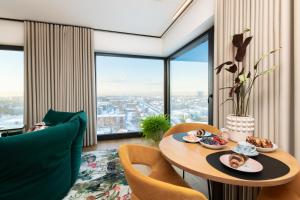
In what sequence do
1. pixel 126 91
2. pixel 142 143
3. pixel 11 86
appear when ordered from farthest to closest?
pixel 126 91
pixel 142 143
pixel 11 86

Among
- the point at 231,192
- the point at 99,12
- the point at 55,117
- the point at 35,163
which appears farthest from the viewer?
the point at 99,12

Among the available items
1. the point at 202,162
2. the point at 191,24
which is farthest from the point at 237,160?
the point at 191,24

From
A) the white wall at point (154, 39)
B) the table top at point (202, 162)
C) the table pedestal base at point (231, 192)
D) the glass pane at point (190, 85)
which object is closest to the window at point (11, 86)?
the white wall at point (154, 39)

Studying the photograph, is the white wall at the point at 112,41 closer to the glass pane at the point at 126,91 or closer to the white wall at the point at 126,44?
the white wall at the point at 126,44

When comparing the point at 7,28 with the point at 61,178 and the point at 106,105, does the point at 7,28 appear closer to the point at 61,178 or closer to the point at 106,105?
the point at 106,105

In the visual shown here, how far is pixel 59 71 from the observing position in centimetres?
333

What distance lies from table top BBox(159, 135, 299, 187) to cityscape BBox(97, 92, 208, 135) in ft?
7.60

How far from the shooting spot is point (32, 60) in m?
3.16

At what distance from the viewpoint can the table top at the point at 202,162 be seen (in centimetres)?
74

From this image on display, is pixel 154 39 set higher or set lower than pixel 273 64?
higher

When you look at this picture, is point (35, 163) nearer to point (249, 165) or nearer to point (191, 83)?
point (249, 165)

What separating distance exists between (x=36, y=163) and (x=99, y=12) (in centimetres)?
257

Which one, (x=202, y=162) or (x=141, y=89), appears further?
(x=141, y=89)

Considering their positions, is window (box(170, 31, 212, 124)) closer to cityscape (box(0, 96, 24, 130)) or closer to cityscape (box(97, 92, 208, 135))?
cityscape (box(97, 92, 208, 135))
